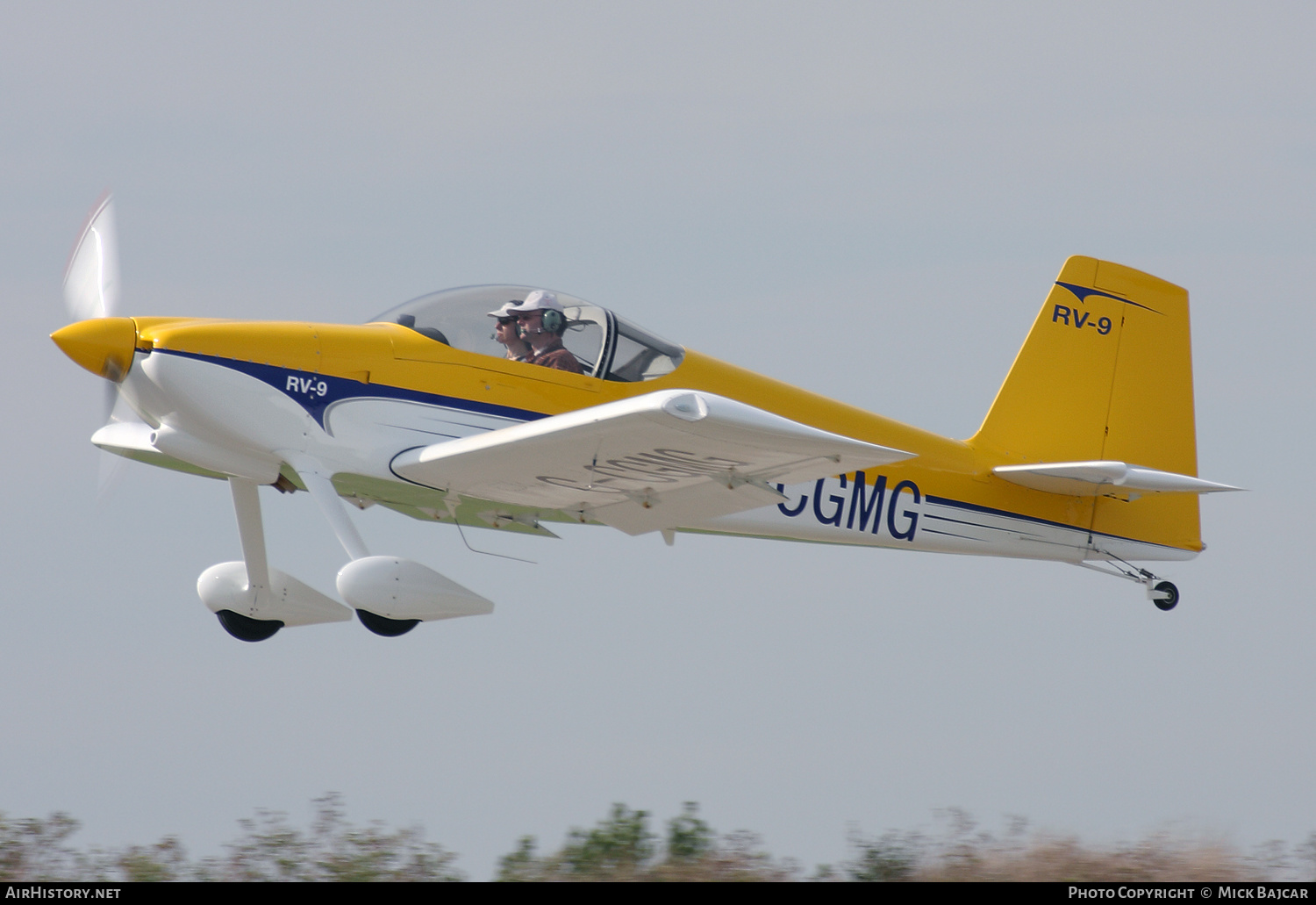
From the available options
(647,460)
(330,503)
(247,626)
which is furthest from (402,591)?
(247,626)

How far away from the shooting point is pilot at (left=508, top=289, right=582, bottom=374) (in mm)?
8148

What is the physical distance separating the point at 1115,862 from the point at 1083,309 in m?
4.93

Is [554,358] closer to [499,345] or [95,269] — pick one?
[499,345]

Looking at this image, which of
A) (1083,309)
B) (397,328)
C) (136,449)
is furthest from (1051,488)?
(136,449)

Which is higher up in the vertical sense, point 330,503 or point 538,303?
point 538,303

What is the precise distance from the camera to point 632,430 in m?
6.80

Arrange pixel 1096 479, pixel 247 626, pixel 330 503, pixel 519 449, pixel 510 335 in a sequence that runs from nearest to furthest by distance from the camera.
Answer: pixel 519 449
pixel 330 503
pixel 510 335
pixel 247 626
pixel 1096 479

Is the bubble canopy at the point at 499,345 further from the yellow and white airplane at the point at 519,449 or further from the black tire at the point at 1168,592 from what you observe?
the black tire at the point at 1168,592

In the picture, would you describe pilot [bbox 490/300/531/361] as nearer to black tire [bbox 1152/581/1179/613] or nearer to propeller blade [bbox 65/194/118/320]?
propeller blade [bbox 65/194/118/320]

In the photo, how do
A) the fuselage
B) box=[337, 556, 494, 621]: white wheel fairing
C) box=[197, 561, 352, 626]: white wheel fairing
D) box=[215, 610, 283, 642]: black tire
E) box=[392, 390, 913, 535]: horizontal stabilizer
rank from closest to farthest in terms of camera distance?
box=[392, 390, 913, 535]: horizontal stabilizer < box=[337, 556, 494, 621]: white wheel fairing < the fuselage < box=[197, 561, 352, 626]: white wheel fairing < box=[215, 610, 283, 642]: black tire

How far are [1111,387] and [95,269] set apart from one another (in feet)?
22.9

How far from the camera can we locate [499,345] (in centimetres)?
816

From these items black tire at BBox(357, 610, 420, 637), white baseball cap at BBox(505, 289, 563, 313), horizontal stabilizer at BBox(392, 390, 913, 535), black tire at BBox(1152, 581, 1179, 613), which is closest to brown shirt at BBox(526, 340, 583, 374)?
white baseball cap at BBox(505, 289, 563, 313)

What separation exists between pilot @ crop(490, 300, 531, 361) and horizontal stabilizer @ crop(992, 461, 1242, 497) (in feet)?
11.6
